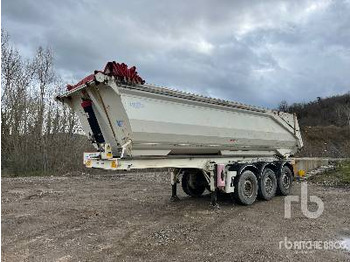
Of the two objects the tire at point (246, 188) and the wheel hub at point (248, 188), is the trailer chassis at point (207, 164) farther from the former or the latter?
the wheel hub at point (248, 188)

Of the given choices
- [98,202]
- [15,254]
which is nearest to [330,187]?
[98,202]

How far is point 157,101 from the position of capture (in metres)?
7.69

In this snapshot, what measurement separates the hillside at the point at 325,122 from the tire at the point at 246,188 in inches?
690

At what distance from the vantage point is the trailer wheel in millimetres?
10763

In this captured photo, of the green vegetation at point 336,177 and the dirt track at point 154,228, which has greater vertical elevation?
the green vegetation at point 336,177

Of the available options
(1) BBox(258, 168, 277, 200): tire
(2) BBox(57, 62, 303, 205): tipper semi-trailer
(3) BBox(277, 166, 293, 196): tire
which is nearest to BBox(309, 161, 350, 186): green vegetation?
(3) BBox(277, 166, 293, 196): tire

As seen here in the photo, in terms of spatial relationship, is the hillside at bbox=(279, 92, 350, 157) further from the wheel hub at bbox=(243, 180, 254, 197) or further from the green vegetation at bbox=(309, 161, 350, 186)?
the wheel hub at bbox=(243, 180, 254, 197)

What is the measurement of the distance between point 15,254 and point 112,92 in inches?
127

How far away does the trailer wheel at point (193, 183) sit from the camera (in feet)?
35.3

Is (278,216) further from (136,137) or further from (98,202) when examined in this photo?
(98,202)

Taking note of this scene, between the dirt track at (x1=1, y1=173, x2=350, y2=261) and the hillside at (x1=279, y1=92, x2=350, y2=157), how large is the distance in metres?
18.7

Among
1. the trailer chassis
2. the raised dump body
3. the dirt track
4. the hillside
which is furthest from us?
the hillside

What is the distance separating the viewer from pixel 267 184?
426 inches

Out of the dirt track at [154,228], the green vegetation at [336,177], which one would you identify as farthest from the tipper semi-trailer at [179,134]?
the green vegetation at [336,177]
